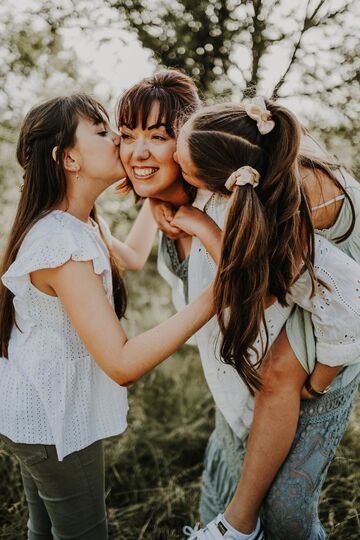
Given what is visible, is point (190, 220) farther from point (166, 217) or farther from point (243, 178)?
point (243, 178)

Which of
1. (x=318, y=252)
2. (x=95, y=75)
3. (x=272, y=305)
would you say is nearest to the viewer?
(x=318, y=252)

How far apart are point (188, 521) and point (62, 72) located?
2.54 m

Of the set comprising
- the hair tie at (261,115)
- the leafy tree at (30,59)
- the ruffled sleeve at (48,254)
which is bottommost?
the ruffled sleeve at (48,254)

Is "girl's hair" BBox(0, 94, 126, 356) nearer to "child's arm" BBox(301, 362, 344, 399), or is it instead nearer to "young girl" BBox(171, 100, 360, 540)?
"young girl" BBox(171, 100, 360, 540)

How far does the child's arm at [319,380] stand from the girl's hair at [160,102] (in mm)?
1084

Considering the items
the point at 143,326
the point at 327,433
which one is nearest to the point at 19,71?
the point at 143,326

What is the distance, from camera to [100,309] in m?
1.99

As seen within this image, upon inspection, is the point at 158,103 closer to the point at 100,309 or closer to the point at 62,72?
the point at 100,309

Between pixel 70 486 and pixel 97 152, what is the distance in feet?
4.05

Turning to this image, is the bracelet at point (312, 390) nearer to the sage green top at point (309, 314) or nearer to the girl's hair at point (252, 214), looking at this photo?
the sage green top at point (309, 314)

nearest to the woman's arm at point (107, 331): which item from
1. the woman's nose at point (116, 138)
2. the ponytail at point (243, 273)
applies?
the ponytail at point (243, 273)

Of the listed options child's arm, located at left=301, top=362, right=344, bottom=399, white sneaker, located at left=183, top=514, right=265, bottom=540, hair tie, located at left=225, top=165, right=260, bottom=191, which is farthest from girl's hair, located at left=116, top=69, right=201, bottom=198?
white sneaker, located at left=183, top=514, right=265, bottom=540

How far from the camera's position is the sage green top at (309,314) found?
219 cm

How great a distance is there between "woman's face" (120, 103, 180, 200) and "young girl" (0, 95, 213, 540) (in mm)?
72
